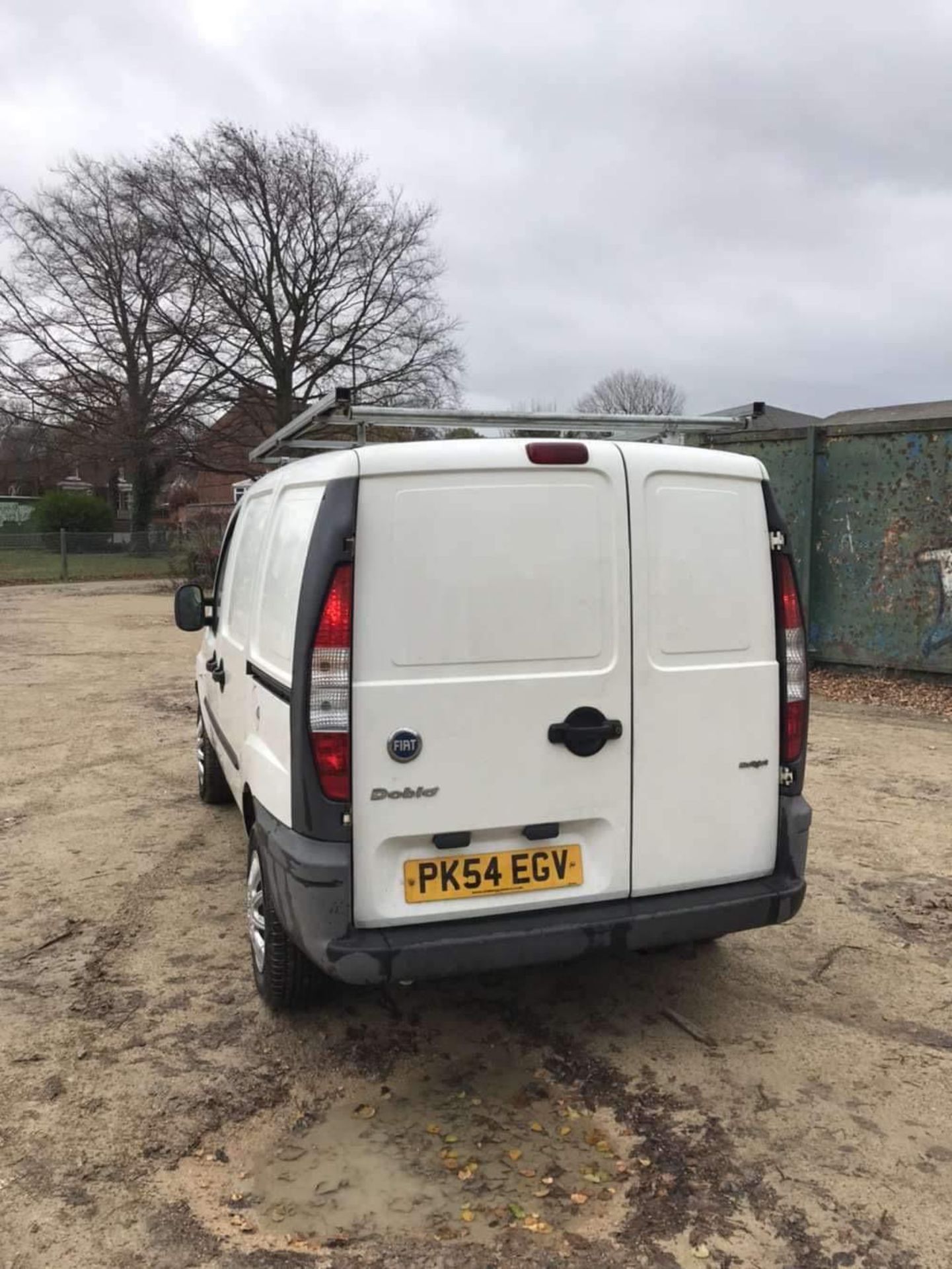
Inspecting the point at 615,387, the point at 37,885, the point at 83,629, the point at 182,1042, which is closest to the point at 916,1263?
the point at 182,1042

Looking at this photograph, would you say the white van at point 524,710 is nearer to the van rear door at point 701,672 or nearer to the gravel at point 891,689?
the van rear door at point 701,672

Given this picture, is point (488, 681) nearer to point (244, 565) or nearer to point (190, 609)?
point (244, 565)

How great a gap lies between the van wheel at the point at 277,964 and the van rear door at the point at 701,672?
121 cm

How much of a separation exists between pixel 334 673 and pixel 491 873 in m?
0.79

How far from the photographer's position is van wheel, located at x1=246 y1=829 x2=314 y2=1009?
3.37 metres

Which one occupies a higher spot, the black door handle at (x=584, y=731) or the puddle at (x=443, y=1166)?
the black door handle at (x=584, y=731)

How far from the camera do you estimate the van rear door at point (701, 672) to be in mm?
3105

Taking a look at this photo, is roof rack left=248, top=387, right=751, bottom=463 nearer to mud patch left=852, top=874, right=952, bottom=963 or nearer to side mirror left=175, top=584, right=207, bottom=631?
side mirror left=175, top=584, right=207, bottom=631

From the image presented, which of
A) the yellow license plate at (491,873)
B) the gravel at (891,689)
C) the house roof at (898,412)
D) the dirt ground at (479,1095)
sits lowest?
the dirt ground at (479,1095)

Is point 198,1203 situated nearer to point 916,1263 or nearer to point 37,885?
point 916,1263

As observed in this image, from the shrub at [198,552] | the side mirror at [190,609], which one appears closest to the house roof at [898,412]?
the shrub at [198,552]

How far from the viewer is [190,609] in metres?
5.29

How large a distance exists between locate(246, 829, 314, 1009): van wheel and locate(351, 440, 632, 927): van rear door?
2.07 feet

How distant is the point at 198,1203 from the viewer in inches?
100
